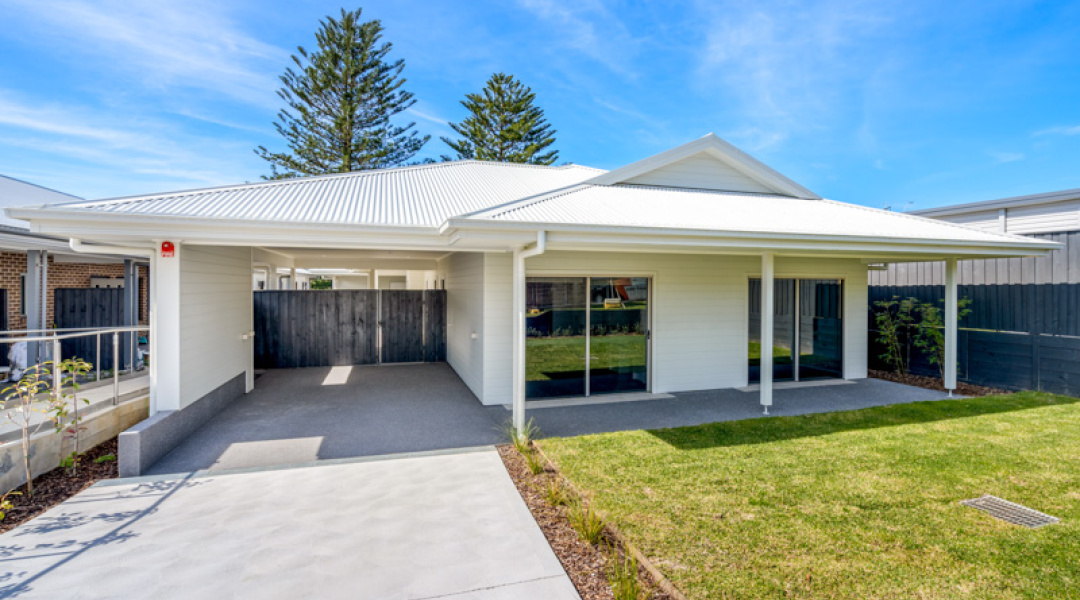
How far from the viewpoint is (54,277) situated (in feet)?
31.1

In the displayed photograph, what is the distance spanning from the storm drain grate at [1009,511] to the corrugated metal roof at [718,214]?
327 centimetres

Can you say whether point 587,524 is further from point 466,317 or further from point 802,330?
point 802,330

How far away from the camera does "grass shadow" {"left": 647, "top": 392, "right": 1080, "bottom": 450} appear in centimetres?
580

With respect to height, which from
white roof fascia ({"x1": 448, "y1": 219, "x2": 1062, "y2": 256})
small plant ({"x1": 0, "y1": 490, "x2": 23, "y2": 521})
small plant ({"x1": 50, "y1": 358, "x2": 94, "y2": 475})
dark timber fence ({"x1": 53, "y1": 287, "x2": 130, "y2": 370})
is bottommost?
small plant ({"x1": 0, "y1": 490, "x2": 23, "y2": 521})

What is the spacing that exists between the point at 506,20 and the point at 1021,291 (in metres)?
13.9

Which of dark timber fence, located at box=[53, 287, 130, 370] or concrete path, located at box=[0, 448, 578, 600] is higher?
dark timber fence, located at box=[53, 287, 130, 370]

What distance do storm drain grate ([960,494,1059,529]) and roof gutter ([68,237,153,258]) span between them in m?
8.62

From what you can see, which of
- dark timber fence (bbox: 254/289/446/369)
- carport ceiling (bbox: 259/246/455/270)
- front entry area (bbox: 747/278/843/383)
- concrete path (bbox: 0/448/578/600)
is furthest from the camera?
dark timber fence (bbox: 254/289/446/369)

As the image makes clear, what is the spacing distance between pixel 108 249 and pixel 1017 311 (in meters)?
13.8

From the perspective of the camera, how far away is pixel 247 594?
2.90 metres

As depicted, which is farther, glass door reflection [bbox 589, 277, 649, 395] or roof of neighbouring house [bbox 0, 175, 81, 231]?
roof of neighbouring house [bbox 0, 175, 81, 231]

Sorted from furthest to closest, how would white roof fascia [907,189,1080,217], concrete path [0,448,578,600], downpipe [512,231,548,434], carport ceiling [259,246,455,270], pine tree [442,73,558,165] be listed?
pine tree [442,73,558,165], white roof fascia [907,189,1080,217], carport ceiling [259,246,455,270], downpipe [512,231,548,434], concrete path [0,448,578,600]

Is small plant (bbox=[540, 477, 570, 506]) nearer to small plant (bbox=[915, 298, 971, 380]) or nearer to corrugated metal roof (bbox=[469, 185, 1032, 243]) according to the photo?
corrugated metal roof (bbox=[469, 185, 1032, 243])

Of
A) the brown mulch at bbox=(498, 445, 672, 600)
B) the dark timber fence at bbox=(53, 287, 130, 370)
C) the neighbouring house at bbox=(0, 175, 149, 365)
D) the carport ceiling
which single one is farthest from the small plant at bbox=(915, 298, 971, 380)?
the dark timber fence at bbox=(53, 287, 130, 370)
